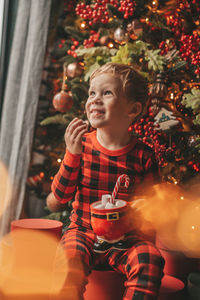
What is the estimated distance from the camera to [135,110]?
3.59 feet

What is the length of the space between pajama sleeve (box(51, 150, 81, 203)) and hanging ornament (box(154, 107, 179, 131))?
48 centimetres

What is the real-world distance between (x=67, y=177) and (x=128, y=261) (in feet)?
1.10

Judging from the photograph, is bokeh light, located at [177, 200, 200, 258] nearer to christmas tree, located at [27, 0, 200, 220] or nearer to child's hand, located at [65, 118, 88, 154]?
christmas tree, located at [27, 0, 200, 220]

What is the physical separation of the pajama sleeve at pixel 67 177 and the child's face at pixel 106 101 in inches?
5.3

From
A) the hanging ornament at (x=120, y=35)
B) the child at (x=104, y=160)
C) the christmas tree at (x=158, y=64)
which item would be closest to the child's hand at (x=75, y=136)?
the child at (x=104, y=160)

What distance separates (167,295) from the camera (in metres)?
0.97

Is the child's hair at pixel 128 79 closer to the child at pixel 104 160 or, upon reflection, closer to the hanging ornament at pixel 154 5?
the child at pixel 104 160

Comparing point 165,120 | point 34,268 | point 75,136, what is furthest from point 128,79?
point 34,268

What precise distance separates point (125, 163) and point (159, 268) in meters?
0.36

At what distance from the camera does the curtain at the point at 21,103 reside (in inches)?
69.4

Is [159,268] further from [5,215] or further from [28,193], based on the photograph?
[28,193]

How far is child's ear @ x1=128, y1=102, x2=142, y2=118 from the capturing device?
3.57 ft

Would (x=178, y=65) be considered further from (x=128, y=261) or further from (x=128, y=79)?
(x=128, y=261)

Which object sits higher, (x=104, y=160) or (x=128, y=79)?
(x=128, y=79)
